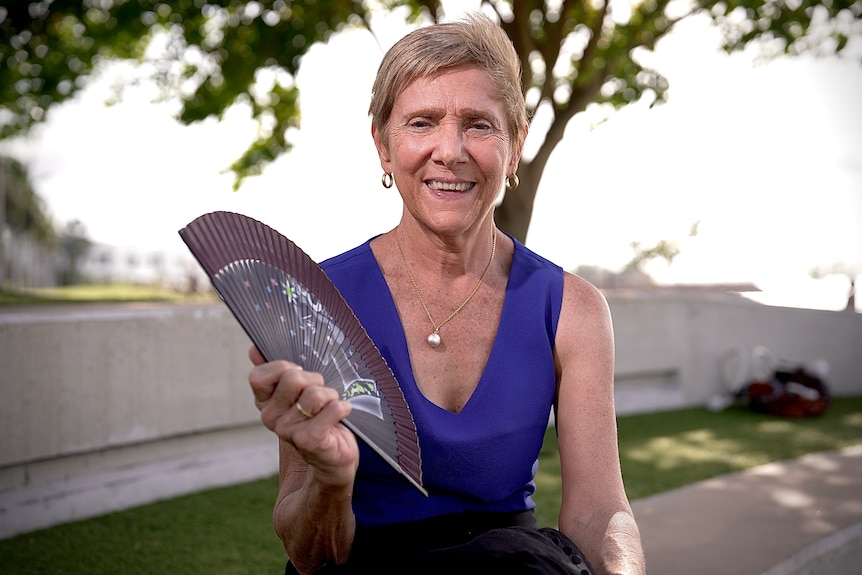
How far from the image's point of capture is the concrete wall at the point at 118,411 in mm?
4156

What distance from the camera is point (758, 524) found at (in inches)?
164

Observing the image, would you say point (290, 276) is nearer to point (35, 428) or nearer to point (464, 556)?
point (464, 556)

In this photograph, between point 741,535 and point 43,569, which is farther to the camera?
point 741,535

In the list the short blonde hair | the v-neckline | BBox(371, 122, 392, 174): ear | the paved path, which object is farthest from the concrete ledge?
the short blonde hair

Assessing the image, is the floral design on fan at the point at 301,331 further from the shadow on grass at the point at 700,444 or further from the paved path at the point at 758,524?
the shadow on grass at the point at 700,444

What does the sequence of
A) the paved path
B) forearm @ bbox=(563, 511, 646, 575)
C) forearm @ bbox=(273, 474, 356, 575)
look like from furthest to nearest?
the paved path
forearm @ bbox=(563, 511, 646, 575)
forearm @ bbox=(273, 474, 356, 575)

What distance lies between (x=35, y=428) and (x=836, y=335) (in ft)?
30.5

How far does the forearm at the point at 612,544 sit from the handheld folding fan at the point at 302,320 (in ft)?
1.92

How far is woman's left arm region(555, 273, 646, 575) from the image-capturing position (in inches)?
83.8

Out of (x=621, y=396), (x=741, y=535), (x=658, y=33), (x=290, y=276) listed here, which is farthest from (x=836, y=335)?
(x=290, y=276)

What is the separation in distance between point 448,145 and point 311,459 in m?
0.91

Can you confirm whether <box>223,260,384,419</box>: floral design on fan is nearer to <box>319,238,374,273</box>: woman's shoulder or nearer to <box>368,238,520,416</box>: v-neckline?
<box>368,238,520,416</box>: v-neckline

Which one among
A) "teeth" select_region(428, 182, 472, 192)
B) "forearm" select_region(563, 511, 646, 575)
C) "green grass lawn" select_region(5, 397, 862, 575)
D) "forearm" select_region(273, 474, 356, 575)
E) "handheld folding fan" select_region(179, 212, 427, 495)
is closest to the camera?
"handheld folding fan" select_region(179, 212, 427, 495)

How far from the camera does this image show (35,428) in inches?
166
